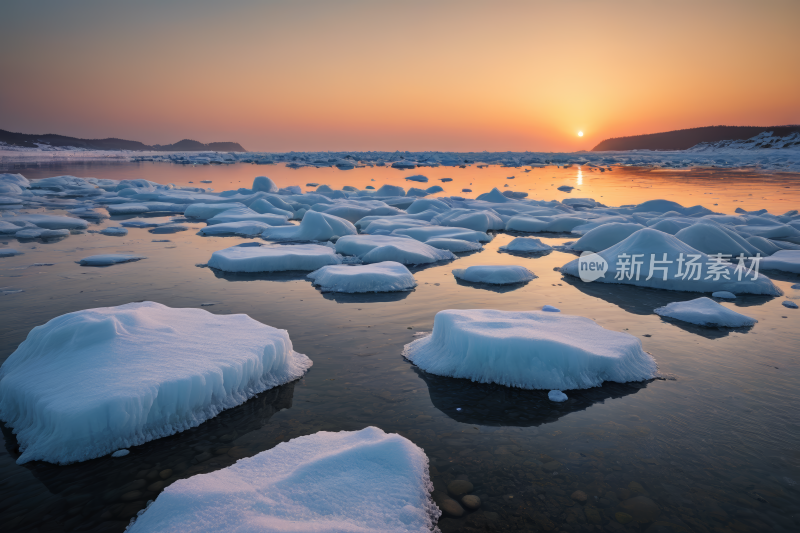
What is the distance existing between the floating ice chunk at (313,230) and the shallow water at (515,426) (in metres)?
5.29

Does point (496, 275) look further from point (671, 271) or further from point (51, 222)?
point (51, 222)

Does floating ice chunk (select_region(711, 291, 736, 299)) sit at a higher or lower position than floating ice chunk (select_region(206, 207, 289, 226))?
lower

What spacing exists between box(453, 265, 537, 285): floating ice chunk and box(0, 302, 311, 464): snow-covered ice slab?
4.63m

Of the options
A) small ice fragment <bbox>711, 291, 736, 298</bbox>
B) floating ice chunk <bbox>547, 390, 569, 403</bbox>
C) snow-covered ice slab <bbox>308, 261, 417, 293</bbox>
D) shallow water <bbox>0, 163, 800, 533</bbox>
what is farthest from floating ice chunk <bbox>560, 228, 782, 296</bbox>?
floating ice chunk <bbox>547, 390, 569, 403</bbox>

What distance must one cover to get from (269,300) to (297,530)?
215 inches

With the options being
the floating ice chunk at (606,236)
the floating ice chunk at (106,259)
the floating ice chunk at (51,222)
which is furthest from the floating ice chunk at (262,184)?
the floating ice chunk at (606,236)

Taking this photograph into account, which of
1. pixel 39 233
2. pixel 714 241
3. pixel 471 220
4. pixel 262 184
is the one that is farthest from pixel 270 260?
pixel 262 184

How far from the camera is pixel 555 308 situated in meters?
7.09

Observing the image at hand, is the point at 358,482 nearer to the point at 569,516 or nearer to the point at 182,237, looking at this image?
the point at 569,516

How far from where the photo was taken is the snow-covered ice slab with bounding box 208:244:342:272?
940cm

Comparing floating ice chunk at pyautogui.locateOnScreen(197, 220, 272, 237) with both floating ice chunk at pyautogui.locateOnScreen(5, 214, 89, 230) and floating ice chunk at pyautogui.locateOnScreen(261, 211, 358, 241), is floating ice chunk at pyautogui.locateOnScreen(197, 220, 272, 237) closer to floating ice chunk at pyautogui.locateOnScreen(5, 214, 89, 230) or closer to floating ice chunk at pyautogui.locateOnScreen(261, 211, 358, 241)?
floating ice chunk at pyautogui.locateOnScreen(261, 211, 358, 241)

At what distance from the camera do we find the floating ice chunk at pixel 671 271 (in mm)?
8266

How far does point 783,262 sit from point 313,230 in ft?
35.1
